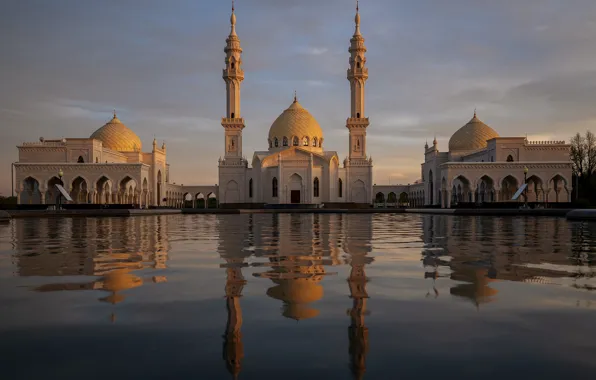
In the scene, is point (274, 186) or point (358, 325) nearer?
point (358, 325)

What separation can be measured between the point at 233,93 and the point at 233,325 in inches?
2121

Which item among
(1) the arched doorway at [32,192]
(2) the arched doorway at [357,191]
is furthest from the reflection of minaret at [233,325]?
(1) the arched doorway at [32,192]

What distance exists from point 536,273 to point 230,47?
53.2 m

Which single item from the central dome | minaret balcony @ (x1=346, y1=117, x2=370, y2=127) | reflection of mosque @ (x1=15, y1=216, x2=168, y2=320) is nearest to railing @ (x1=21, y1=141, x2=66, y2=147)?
the central dome

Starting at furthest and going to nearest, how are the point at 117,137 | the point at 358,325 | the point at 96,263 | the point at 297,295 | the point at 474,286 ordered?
the point at 117,137 → the point at 96,263 → the point at 474,286 → the point at 297,295 → the point at 358,325

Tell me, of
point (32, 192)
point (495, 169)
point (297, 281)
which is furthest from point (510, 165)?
point (297, 281)

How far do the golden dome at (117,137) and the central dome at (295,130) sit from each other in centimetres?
1634

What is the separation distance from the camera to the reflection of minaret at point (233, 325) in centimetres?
268

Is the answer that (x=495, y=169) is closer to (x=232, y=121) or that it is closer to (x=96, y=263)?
(x=232, y=121)

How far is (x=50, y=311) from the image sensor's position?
12.9ft

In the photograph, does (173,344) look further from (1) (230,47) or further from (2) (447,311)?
(1) (230,47)

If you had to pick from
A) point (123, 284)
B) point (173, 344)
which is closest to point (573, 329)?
point (173, 344)

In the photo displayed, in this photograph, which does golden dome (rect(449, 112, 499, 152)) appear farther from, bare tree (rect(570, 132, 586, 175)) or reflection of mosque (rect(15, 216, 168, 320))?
reflection of mosque (rect(15, 216, 168, 320))

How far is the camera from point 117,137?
59.2 meters
